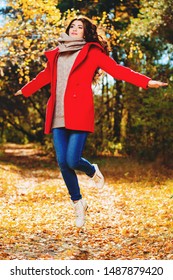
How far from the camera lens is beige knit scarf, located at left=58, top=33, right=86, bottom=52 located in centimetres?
472

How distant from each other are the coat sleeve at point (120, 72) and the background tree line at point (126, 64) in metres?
4.92

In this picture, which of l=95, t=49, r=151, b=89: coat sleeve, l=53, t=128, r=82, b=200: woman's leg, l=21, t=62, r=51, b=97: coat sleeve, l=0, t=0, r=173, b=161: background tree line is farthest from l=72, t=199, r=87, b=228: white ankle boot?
l=0, t=0, r=173, b=161: background tree line

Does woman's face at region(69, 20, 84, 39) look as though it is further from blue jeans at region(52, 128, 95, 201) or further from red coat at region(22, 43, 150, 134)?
blue jeans at region(52, 128, 95, 201)

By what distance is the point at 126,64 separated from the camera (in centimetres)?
1747

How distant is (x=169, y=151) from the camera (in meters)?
15.8

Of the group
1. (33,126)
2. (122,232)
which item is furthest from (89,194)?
(33,126)

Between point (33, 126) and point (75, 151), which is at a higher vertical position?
point (75, 151)

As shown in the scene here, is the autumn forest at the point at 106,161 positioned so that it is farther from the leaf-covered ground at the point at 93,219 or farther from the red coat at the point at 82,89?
the red coat at the point at 82,89

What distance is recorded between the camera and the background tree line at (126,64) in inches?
434

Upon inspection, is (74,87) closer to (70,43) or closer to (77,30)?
(70,43)

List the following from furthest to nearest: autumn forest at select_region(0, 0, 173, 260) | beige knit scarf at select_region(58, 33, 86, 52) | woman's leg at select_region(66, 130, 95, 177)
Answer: autumn forest at select_region(0, 0, 173, 260)
beige knit scarf at select_region(58, 33, 86, 52)
woman's leg at select_region(66, 130, 95, 177)

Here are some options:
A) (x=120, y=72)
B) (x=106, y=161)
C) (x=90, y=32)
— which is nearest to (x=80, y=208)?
(x=120, y=72)
